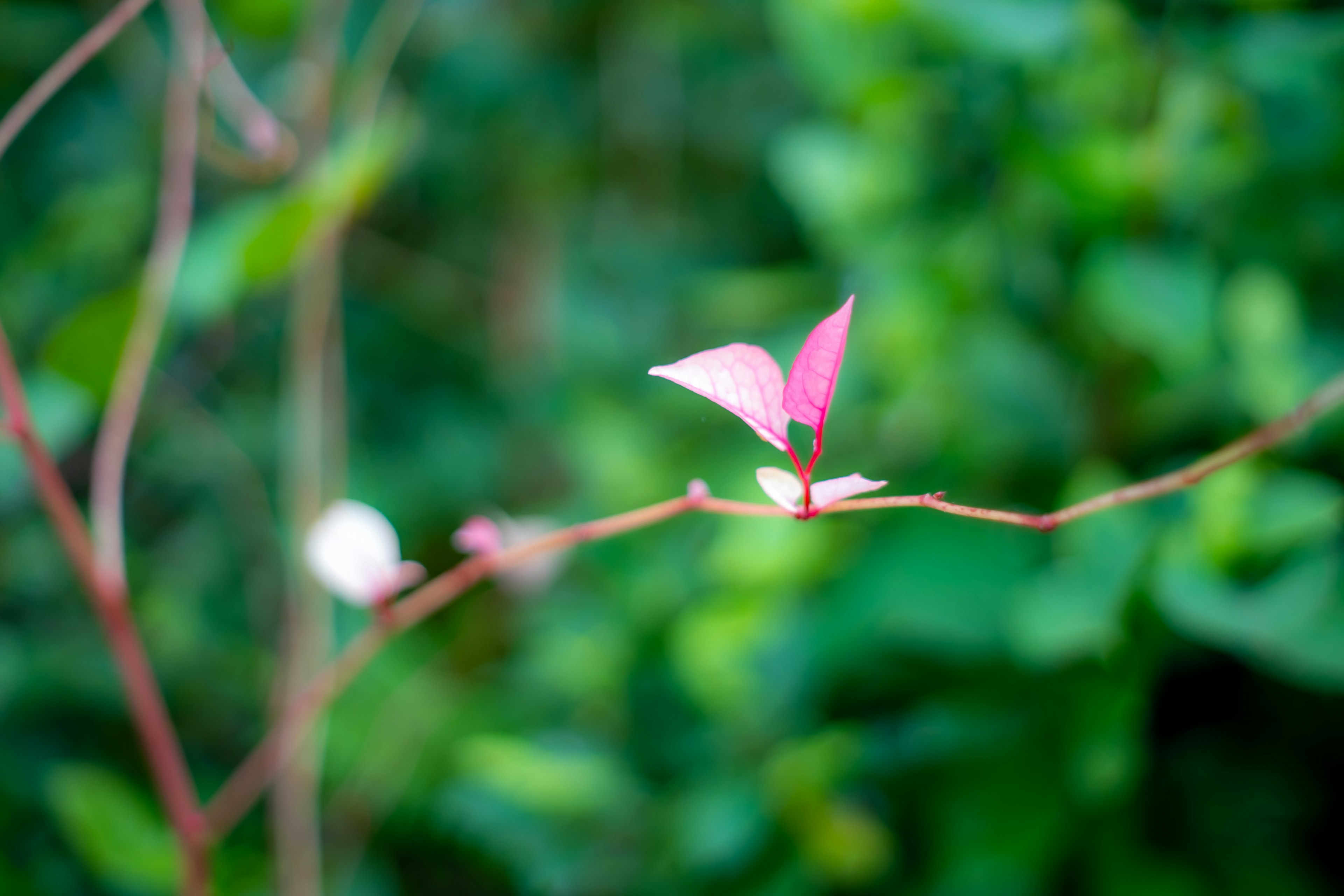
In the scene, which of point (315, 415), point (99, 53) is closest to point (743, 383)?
point (315, 415)

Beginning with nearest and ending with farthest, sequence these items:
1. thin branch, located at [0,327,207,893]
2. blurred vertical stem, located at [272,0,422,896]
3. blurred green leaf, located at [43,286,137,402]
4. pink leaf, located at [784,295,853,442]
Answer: pink leaf, located at [784,295,853,442] < thin branch, located at [0,327,207,893] < blurred green leaf, located at [43,286,137,402] < blurred vertical stem, located at [272,0,422,896]

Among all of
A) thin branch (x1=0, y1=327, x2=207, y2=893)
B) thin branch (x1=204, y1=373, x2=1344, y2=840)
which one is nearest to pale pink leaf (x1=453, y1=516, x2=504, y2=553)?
thin branch (x1=204, y1=373, x2=1344, y2=840)

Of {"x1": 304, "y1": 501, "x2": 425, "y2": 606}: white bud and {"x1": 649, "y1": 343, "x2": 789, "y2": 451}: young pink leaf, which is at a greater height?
{"x1": 649, "y1": 343, "x2": 789, "y2": 451}: young pink leaf

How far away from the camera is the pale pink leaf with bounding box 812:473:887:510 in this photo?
0.16 metres

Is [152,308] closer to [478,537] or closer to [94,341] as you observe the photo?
[94,341]

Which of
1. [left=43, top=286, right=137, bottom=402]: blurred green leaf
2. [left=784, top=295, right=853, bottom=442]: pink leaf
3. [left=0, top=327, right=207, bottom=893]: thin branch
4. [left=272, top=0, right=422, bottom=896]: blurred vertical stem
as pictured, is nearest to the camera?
[left=784, top=295, right=853, bottom=442]: pink leaf

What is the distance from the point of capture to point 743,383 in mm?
164

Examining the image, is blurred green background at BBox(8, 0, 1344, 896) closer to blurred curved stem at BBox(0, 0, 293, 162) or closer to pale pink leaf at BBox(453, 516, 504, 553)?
blurred curved stem at BBox(0, 0, 293, 162)

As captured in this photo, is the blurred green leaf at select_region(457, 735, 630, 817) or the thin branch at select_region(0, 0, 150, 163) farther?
the blurred green leaf at select_region(457, 735, 630, 817)

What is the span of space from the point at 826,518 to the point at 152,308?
30 cm

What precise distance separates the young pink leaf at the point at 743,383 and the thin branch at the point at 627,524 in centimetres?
2

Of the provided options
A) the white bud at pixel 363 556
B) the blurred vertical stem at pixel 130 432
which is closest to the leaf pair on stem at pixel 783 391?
the white bud at pixel 363 556

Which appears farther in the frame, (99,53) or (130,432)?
(99,53)

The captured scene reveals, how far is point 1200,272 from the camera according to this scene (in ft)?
1.18
